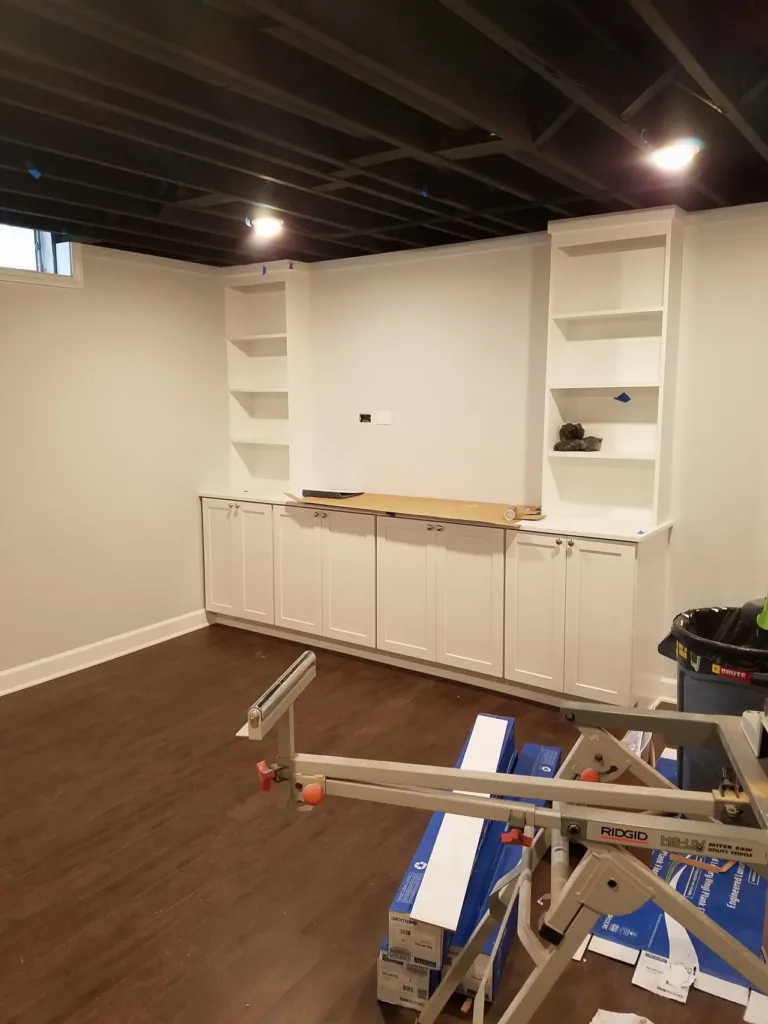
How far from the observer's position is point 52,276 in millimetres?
4219

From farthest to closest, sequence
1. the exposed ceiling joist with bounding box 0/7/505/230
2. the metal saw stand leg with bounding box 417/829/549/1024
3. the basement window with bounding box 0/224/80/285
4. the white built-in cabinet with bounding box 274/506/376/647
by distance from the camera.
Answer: the white built-in cabinet with bounding box 274/506/376/647 → the basement window with bounding box 0/224/80/285 → the exposed ceiling joist with bounding box 0/7/505/230 → the metal saw stand leg with bounding box 417/829/549/1024

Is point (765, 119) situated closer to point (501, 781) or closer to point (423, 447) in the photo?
point (501, 781)

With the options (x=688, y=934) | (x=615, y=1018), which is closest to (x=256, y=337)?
(x=688, y=934)

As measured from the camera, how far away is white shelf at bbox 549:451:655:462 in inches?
149

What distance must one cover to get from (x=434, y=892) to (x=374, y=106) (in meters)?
2.39

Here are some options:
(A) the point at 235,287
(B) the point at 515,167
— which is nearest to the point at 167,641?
(A) the point at 235,287

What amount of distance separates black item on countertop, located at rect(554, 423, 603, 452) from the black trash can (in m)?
1.26

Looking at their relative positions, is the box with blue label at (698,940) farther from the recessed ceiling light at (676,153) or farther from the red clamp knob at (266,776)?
the recessed ceiling light at (676,153)

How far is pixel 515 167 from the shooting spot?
3072mm

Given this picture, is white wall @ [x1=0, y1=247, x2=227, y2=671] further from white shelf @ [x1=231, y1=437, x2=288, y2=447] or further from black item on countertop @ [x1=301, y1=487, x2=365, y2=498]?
black item on countertop @ [x1=301, y1=487, x2=365, y2=498]

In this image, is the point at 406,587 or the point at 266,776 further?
the point at 406,587

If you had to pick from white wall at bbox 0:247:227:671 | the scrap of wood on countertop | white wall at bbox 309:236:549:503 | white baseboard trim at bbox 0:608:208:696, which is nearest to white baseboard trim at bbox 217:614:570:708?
white baseboard trim at bbox 0:608:208:696

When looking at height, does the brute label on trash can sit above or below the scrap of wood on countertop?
below

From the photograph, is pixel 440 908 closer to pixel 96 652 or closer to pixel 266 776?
pixel 266 776
